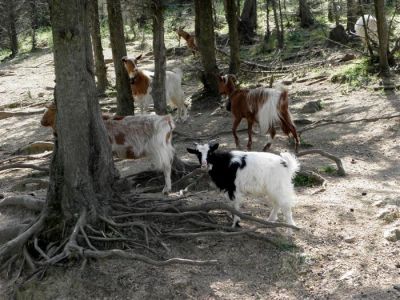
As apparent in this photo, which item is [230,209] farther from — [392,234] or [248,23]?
[248,23]

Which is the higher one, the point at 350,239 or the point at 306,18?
the point at 306,18

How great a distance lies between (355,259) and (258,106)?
173 inches

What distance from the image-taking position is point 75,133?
19.1 ft

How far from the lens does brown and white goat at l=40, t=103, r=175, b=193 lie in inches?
296

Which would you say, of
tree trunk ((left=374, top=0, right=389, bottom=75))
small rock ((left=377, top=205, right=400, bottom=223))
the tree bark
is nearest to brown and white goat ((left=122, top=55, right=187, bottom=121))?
the tree bark

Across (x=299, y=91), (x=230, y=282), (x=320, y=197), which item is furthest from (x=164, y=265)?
(x=299, y=91)

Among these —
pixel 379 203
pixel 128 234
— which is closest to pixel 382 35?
pixel 379 203

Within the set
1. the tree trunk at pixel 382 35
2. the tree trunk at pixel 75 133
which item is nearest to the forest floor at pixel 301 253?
the tree trunk at pixel 75 133

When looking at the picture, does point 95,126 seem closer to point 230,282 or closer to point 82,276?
point 82,276

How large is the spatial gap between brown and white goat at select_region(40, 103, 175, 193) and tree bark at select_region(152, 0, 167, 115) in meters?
0.58

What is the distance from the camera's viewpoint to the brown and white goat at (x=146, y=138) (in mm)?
7520

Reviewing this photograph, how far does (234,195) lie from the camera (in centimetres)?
615

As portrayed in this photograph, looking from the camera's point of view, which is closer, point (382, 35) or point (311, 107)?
point (311, 107)

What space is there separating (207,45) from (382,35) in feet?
13.8
